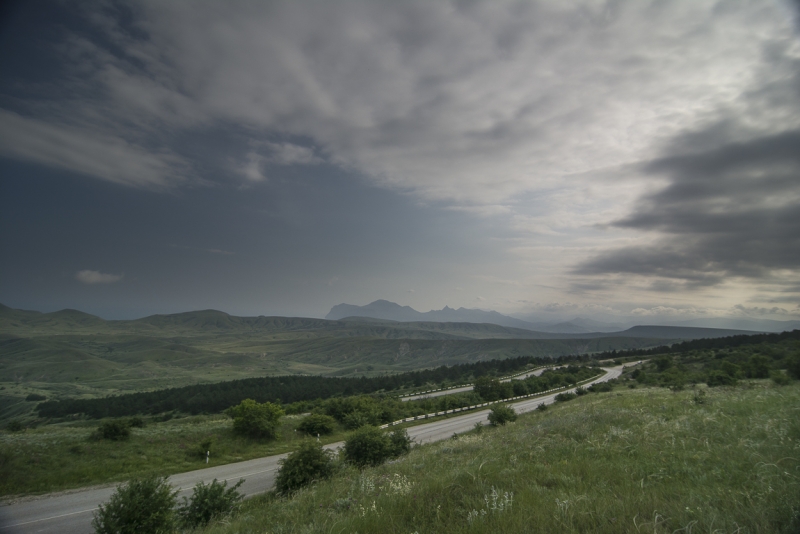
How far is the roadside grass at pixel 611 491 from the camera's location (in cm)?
471

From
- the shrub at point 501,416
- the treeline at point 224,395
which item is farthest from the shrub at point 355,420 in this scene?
the treeline at point 224,395

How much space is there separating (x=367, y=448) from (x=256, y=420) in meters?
20.7

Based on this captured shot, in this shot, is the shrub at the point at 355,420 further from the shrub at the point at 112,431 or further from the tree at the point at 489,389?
the tree at the point at 489,389

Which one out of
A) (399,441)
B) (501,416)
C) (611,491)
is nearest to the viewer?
(611,491)

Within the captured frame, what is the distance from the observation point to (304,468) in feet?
51.9

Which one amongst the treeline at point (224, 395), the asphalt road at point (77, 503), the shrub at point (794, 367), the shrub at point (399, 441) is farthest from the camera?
the treeline at point (224, 395)

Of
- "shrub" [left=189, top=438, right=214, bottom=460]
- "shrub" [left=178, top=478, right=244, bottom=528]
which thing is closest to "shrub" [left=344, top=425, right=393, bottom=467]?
"shrub" [left=178, top=478, right=244, bottom=528]

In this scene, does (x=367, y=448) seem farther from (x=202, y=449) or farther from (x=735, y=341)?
(x=735, y=341)

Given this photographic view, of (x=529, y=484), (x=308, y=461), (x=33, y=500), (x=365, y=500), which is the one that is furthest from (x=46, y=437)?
(x=529, y=484)

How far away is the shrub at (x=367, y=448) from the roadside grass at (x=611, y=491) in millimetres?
8550

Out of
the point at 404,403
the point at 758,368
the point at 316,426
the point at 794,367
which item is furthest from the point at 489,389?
the point at 794,367

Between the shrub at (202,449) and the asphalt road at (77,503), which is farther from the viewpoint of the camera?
the shrub at (202,449)

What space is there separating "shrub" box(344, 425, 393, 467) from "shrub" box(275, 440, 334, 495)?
1.94 metres

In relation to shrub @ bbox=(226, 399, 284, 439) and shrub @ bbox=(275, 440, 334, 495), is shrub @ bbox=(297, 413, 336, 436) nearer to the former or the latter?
shrub @ bbox=(226, 399, 284, 439)
